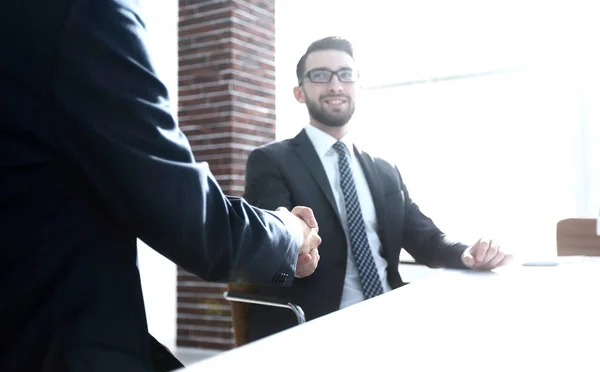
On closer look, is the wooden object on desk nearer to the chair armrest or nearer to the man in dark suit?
the man in dark suit

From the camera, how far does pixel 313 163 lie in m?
2.34

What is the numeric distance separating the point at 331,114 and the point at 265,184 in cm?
49

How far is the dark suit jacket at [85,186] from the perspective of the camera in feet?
2.67

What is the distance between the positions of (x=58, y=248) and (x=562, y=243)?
1865mm

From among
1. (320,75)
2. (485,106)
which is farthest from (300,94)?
(485,106)

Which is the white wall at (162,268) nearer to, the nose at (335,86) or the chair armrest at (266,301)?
the nose at (335,86)

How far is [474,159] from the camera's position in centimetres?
397

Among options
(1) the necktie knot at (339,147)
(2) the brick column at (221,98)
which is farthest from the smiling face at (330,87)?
(2) the brick column at (221,98)

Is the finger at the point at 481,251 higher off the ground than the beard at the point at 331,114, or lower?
lower

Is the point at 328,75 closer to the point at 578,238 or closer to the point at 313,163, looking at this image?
the point at 313,163

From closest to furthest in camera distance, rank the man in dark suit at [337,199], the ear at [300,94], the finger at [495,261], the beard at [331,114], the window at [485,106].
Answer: the finger at [495,261]
the man in dark suit at [337,199]
the beard at [331,114]
the ear at [300,94]
the window at [485,106]

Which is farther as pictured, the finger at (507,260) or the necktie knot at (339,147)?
the necktie knot at (339,147)

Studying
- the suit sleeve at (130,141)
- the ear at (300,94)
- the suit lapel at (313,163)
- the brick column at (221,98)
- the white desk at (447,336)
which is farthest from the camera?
the brick column at (221,98)

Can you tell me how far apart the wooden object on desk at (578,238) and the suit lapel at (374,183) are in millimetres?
696
